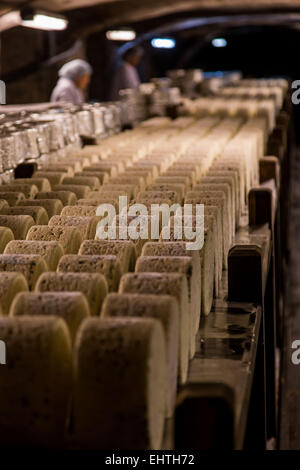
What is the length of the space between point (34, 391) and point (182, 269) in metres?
0.41

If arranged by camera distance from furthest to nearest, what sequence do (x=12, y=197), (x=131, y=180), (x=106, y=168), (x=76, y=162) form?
(x=76, y=162) → (x=106, y=168) → (x=131, y=180) → (x=12, y=197)

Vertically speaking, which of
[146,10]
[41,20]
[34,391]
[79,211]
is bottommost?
[34,391]

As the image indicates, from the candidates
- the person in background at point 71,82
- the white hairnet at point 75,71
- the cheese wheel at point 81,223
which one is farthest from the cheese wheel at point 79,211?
the white hairnet at point 75,71

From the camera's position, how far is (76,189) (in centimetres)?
223

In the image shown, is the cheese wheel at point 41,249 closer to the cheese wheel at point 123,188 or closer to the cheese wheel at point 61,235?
the cheese wheel at point 61,235

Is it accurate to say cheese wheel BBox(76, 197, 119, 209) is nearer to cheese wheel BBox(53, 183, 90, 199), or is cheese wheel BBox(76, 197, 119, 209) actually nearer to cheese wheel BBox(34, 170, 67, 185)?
cheese wheel BBox(53, 183, 90, 199)

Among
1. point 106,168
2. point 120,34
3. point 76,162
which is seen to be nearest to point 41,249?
point 106,168

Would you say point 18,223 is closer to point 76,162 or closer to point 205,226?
point 205,226

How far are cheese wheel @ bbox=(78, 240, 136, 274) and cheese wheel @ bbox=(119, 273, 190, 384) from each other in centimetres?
16

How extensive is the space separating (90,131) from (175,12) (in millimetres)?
9600

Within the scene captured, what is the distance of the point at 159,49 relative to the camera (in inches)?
672

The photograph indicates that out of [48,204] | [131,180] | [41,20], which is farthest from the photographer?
[41,20]

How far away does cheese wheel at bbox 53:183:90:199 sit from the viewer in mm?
2207

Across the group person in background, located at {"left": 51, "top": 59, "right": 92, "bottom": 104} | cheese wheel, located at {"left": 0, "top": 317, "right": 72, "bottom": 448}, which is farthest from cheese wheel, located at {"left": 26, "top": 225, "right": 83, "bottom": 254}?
person in background, located at {"left": 51, "top": 59, "right": 92, "bottom": 104}
